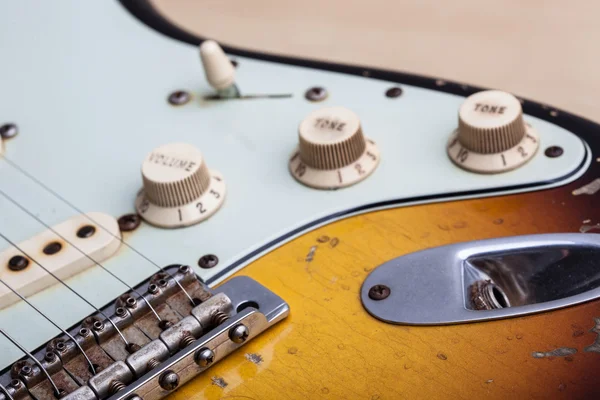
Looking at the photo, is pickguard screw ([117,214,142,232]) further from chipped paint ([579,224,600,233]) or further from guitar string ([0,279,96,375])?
chipped paint ([579,224,600,233])

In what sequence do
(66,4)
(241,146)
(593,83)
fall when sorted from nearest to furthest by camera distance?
(241,146), (66,4), (593,83)

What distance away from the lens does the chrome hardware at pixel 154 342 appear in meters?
0.97

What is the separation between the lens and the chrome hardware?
97cm

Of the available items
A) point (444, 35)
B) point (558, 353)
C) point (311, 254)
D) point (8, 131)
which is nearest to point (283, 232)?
point (311, 254)

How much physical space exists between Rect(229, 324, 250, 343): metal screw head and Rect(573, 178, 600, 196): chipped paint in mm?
437

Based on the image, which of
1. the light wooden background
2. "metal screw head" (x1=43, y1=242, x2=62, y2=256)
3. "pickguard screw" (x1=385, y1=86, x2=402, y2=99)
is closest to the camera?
"metal screw head" (x1=43, y1=242, x2=62, y2=256)

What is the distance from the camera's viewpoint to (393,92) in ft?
4.43

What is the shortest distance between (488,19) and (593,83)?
32cm

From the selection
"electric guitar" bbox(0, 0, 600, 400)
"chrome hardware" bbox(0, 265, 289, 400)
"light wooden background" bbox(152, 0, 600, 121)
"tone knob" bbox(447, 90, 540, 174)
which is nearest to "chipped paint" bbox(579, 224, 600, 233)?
"electric guitar" bbox(0, 0, 600, 400)

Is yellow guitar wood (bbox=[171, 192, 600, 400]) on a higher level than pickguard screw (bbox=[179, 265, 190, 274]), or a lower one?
lower

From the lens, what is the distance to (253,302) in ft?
3.52

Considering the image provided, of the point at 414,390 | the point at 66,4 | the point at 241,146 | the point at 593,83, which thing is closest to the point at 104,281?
the point at 241,146

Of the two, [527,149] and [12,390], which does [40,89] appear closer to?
[12,390]

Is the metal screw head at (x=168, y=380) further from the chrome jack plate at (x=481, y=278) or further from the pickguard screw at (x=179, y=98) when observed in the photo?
the pickguard screw at (x=179, y=98)
